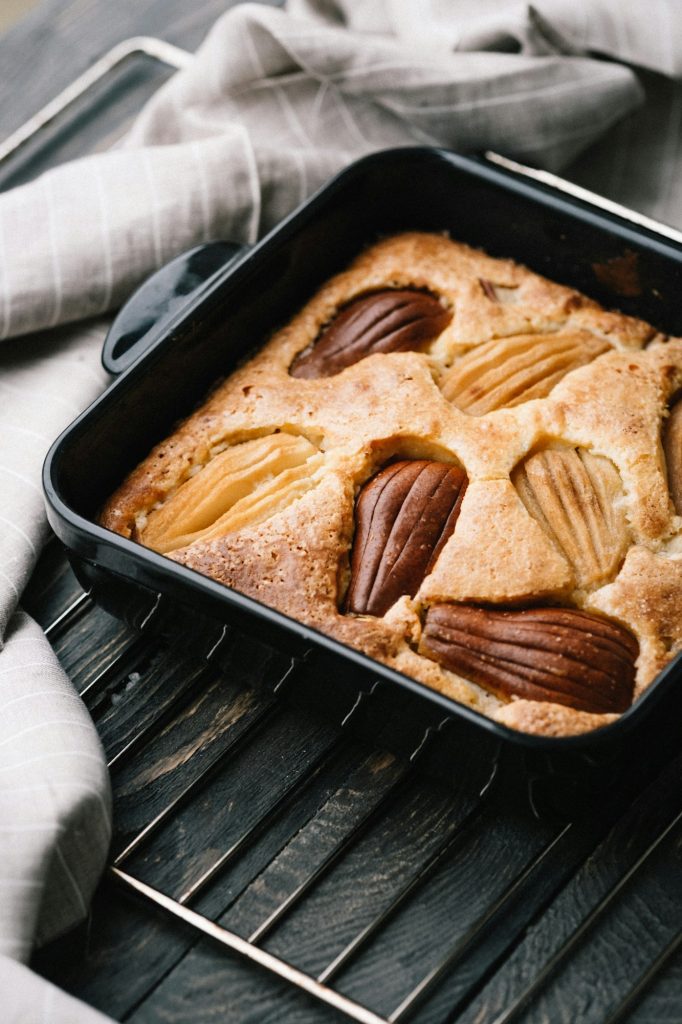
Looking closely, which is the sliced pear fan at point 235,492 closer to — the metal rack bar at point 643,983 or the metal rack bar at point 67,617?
the metal rack bar at point 67,617

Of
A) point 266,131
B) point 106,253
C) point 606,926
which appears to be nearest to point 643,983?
point 606,926

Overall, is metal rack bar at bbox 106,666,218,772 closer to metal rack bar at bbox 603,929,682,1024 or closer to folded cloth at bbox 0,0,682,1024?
folded cloth at bbox 0,0,682,1024

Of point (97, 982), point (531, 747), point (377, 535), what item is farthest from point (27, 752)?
point (531, 747)

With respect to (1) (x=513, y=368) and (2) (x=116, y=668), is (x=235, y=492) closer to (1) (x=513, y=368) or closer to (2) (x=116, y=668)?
(2) (x=116, y=668)

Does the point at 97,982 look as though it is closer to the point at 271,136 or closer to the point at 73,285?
the point at 73,285

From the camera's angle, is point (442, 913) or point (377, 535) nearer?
point (442, 913)

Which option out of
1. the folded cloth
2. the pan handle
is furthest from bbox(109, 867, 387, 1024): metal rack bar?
the pan handle
